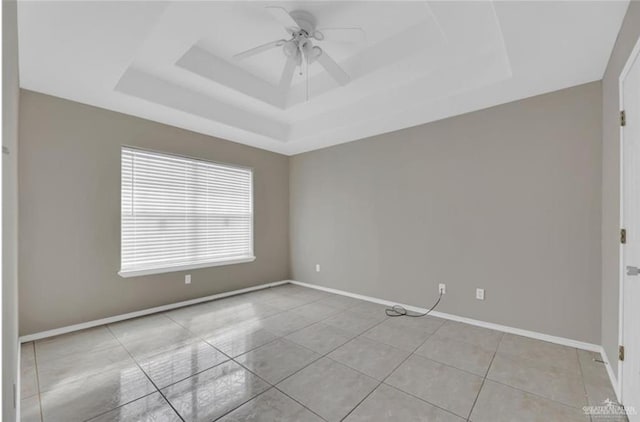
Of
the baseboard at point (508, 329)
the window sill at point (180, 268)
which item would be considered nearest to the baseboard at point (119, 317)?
the window sill at point (180, 268)

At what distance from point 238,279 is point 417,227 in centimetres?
289

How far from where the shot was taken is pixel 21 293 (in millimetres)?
2672

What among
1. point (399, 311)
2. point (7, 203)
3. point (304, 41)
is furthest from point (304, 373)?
point (304, 41)

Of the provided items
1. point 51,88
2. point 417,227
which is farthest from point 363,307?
point 51,88

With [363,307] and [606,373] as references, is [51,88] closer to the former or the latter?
[363,307]

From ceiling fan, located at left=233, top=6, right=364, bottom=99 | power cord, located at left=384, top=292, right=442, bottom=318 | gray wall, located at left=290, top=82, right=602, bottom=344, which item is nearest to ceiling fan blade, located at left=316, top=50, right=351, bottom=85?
ceiling fan, located at left=233, top=6, right=364, bottom=99

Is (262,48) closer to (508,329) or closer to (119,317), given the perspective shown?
(119,317)

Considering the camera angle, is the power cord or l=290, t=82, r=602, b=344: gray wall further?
the power cord

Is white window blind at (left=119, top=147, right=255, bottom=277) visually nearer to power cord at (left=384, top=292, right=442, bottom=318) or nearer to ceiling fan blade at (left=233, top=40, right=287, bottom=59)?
ceiling fan blade at (left=233, top=40, right=287, bottom=59)

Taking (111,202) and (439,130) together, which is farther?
(439,130)

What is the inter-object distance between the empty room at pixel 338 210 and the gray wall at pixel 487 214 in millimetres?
22

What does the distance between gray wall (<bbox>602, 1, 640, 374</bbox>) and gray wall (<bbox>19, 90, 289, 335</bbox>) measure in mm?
4413

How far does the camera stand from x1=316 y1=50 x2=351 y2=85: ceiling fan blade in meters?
2.47

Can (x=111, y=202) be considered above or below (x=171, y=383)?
above
